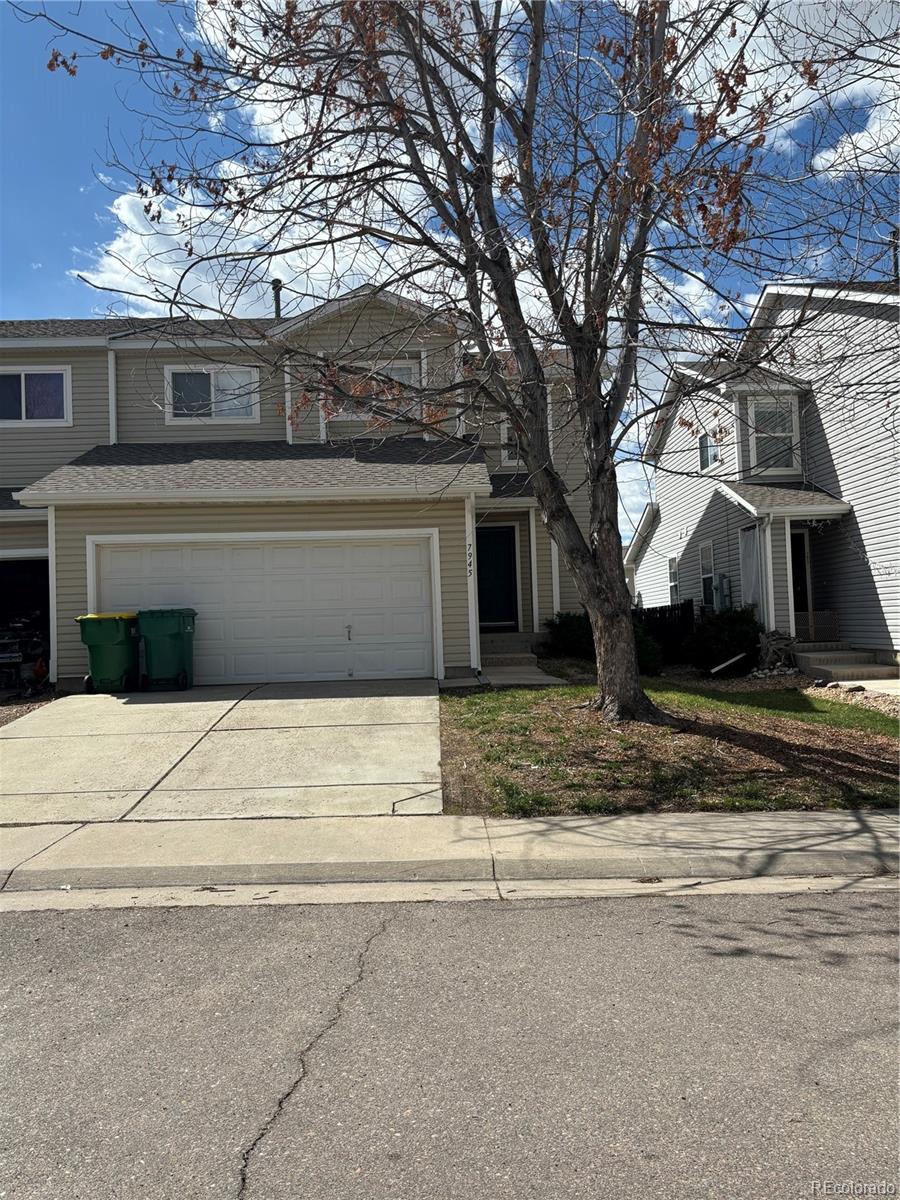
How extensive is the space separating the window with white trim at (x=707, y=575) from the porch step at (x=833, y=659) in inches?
169

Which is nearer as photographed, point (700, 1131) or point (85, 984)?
point (700, 1131)

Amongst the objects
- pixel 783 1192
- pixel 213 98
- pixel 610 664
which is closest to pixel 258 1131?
pixel 783 1192

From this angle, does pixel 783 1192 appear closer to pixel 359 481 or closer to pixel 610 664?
pixel 610 664

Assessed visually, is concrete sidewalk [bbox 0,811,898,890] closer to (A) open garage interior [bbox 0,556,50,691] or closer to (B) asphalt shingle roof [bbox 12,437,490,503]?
(B) asphalt shingle roof [bbox 12,437,490,503]

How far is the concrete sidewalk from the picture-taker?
18.9 feet

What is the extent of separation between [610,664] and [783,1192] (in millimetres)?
6783

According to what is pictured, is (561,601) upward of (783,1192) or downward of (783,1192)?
upward

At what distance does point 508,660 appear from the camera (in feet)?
52.7

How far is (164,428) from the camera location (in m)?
17.0

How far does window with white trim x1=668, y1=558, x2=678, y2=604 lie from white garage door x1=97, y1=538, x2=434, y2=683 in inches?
482

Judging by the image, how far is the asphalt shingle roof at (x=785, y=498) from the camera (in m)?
16.9

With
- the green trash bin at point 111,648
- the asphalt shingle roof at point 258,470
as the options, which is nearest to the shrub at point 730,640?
the asphalt shingle roof at point 258,470

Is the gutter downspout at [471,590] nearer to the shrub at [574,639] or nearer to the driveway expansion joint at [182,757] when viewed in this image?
the shrub at [574,639]

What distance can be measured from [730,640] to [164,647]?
1013 centimetres
